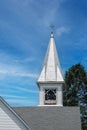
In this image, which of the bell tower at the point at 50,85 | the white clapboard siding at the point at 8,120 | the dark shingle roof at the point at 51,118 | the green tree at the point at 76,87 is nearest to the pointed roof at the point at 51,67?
the bell tower at the point at 50,85

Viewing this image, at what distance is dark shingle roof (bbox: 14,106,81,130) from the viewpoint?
23875 millimetres

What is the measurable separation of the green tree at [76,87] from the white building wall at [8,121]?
29319mm

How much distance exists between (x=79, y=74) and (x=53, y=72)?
80.0 ft

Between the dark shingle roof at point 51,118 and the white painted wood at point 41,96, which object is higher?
the white painted wood at point 41,96

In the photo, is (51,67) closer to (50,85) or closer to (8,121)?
(50,85)

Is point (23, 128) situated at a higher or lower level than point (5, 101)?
lower

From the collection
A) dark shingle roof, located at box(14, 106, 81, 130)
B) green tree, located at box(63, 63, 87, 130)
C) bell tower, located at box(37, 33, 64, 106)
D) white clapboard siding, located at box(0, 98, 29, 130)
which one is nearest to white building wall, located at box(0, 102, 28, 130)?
white clapboard siding, located at box(0, 98, 29, 130)

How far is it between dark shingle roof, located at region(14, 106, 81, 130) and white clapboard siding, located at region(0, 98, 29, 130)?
184 centimetres

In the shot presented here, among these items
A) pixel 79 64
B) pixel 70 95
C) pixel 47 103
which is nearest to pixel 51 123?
pixel 47 103

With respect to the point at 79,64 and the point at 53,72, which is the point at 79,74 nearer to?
the point at 79,64

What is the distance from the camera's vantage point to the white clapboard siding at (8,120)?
22.0 meters

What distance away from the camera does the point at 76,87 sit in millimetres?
53656

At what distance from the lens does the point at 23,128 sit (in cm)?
2194

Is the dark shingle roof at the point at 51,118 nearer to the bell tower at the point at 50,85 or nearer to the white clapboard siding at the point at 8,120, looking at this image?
the white clapboard siding at the point at 8,120
